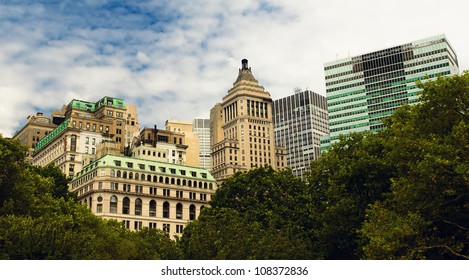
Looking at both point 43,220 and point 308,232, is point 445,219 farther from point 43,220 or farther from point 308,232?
point 43,220

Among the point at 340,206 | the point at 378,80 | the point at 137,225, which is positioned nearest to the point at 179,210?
the point at 137,225

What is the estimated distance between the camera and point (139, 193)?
13175cm

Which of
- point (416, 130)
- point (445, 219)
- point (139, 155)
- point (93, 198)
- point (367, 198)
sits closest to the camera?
point (445, 219)

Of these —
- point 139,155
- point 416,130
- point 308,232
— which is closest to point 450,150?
point 416,130

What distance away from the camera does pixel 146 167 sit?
13775 cm

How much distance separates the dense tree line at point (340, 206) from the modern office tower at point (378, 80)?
118 metres

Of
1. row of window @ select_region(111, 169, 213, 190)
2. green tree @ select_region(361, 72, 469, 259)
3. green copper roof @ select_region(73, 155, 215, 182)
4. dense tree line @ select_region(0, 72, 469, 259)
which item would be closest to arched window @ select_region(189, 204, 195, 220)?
row of window @ select_region(111, 169, 213, 190)

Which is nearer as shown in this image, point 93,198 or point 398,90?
point 93,198

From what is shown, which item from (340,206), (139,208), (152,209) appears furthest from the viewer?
(152,209)

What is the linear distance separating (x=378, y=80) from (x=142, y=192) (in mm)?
103166

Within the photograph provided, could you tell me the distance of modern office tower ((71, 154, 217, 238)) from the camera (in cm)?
12744

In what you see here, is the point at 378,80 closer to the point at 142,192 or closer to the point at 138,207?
the point at 142,192

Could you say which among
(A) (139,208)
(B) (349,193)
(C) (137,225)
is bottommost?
(B) (349,193)

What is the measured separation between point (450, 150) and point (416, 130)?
5825 mm
